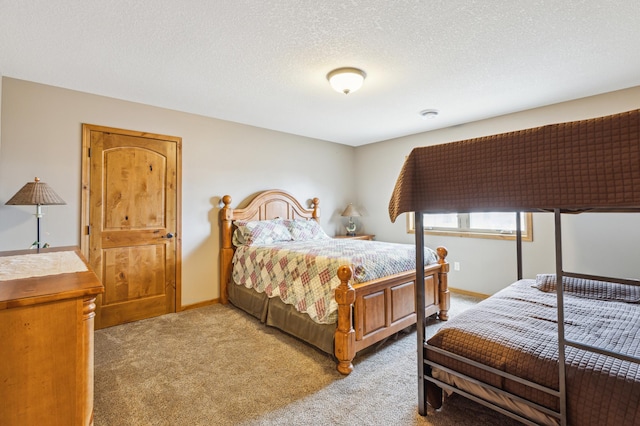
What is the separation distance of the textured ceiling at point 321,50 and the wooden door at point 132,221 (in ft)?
1.75

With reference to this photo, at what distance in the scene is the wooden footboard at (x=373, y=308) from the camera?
2199 mm

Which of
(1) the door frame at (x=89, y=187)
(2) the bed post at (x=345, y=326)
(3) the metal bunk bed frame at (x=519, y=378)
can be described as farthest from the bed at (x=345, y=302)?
(1) the door frame at (x=89, y=187)

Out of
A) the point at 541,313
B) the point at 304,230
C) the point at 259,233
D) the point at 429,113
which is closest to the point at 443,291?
the point at 541,313

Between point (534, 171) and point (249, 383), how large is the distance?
6.95 feet

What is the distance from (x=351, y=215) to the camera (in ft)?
16.4

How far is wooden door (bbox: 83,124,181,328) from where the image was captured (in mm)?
3010

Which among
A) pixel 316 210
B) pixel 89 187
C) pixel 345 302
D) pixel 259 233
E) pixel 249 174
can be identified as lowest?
pixel 345 302

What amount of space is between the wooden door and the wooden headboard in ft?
1.77

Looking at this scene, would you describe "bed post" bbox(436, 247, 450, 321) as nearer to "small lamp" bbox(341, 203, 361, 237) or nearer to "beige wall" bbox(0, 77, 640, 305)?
"beige wall" bbox(0, 77, 640, 305)

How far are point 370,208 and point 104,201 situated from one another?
388 centimetres

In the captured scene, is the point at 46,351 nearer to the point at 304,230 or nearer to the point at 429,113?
the point at 304,230

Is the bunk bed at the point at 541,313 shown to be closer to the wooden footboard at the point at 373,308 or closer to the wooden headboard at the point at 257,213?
the wooden footboard at the point at 373,308

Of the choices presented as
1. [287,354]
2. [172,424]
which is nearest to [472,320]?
[287,354]

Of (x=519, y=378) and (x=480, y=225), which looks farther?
(x=480, y=225)
